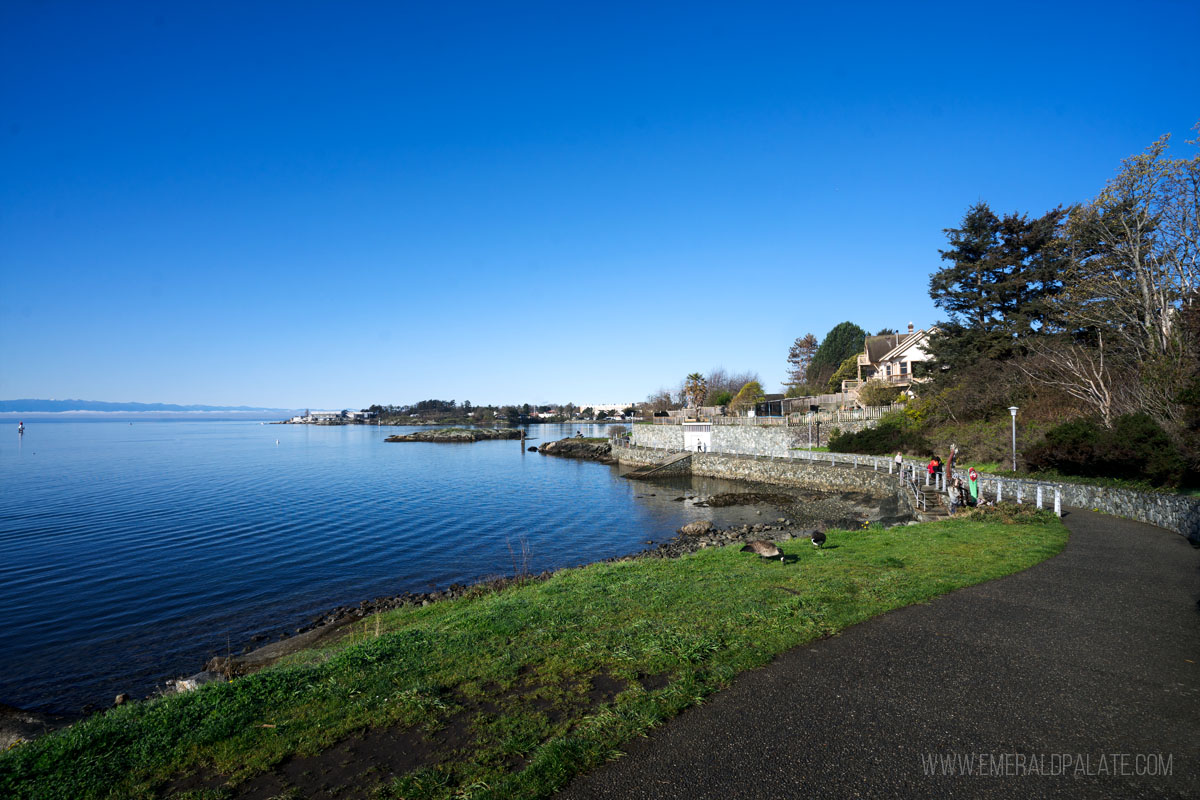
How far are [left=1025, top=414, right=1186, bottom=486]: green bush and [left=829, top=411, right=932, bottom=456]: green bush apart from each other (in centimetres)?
1555

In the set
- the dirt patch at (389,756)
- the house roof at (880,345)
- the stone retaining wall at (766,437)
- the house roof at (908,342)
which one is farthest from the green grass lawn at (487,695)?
the house roof at (880,345)

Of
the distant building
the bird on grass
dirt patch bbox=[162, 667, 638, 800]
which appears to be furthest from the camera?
the distant building

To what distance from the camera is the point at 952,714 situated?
578 cm

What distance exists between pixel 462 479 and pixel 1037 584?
4754 cm

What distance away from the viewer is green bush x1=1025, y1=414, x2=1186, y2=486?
1628cm

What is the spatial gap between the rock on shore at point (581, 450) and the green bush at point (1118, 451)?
51639 millimetres

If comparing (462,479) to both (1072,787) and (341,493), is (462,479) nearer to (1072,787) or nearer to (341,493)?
(341,493)

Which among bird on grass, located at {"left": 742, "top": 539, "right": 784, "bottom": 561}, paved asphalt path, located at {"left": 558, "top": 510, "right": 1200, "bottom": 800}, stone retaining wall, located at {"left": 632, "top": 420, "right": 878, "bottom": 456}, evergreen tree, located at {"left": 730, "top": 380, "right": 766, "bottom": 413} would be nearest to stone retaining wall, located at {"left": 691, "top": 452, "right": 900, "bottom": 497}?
stone retaining wall, located at {"left": 632, "top": 420, "right": 878, "bottom": 456}

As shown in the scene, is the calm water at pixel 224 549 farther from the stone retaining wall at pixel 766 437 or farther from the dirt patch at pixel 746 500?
the stone retaining wall at pixel 766 437

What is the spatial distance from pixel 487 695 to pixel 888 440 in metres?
39.7

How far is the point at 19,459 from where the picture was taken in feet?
222

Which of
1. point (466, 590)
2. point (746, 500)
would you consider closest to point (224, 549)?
point (466, 590)

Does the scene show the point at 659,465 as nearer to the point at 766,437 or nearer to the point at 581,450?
the point at 766,437

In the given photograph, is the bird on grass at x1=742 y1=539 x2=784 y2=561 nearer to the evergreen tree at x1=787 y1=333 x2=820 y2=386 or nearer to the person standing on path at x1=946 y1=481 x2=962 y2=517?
the person standing on path at x1=946 y1=481 x2=962 y2=517
